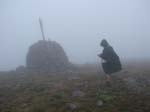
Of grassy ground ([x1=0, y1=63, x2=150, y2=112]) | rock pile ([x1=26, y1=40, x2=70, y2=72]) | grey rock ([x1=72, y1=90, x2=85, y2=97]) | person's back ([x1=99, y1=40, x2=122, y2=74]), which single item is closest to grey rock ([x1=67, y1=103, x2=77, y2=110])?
grassy ground ([x1=0, y1=63, x2=150, y2=112])

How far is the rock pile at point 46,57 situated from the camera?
113ft

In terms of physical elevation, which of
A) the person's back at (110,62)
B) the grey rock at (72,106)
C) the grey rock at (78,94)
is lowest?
the grey rock at (72,106)

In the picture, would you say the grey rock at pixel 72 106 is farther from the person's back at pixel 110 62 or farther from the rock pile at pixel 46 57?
the rock pile at pixel 46 57

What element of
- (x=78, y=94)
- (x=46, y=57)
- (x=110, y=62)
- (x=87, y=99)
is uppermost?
(x=46, y=57)

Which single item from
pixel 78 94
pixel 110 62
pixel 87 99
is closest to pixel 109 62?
pixel 110 62

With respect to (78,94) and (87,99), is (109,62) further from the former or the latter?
(87,99)

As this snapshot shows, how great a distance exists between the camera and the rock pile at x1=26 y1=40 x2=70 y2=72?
34.5m

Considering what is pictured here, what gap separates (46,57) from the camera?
35.2 metres

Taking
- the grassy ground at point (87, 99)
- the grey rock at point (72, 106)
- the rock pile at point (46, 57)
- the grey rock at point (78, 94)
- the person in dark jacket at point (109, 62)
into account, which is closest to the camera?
the grassy ground at point (87, 99)

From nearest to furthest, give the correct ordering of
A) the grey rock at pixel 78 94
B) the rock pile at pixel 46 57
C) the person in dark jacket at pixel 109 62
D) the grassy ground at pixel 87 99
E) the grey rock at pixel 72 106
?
the grassy ground at pixel 87 99, the grey rock at pixel 72 106, the grey rock at pixel 78 94, the person in dark jacket at pixel 109 62, the rock pile at pixel 46 57

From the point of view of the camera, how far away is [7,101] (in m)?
15.6

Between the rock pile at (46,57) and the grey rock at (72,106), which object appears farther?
the rock pile at (46,57)

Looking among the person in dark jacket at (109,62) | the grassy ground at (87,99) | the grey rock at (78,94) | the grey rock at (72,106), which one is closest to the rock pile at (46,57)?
the grassy ground at (87,99)

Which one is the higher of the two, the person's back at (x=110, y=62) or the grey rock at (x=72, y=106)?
the person's back at (x=110, y=62)
